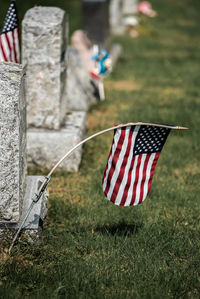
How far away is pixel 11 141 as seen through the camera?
3.32 metres

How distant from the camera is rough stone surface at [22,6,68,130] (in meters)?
5.27

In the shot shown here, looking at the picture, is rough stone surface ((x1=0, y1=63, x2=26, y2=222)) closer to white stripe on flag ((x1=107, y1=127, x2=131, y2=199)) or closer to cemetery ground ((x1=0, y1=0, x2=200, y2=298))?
cemetery ground ((x1=0, y1=0, x2=200, y2=298))

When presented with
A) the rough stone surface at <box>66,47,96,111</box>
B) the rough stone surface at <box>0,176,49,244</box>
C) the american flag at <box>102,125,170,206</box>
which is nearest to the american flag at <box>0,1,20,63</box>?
the rough stone surface at <box>0,176,49,244</box>

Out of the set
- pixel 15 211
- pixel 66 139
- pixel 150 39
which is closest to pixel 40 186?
pixel 15 211

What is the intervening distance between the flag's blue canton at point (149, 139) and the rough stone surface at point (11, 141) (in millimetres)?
892

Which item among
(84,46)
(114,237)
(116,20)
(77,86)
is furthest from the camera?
(116,20)

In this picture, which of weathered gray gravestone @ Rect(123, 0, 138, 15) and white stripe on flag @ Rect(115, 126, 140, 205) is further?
weathered gray gravestone @ Rect(123, 0, 138, 15)

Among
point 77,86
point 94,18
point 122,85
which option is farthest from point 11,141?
point 94,18

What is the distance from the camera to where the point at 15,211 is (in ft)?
11.3

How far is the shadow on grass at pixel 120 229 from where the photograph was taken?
3.82m

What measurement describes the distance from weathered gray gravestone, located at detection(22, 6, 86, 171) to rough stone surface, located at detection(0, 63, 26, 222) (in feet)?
6.03

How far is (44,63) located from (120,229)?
7.80ft

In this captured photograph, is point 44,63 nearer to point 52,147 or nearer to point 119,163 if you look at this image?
point 52,147

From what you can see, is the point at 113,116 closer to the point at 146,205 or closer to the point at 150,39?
the point at 146,205
